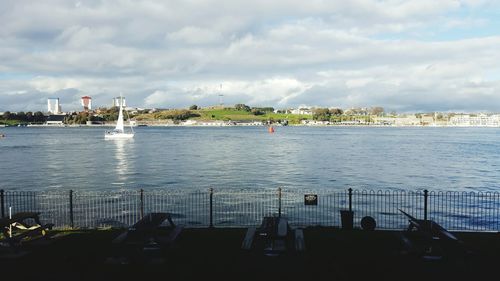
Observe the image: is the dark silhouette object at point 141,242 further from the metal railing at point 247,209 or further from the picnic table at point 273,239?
the metal railing at point 247,209

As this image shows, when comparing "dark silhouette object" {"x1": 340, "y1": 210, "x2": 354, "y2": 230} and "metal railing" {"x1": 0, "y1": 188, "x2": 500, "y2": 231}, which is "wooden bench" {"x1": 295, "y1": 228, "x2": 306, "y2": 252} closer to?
"dark silhouette object" {"x1": 340, "y1": 210, "x2": 354, "y2": 230}

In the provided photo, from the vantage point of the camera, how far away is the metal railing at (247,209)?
28031 mm

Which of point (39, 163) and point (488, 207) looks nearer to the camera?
point (488, 207)

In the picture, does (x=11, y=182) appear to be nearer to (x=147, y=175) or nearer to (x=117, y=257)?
(x=147, y=175)

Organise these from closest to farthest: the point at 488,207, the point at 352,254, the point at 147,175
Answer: the point at 352,254
the point at 488,207
the point at 147,175

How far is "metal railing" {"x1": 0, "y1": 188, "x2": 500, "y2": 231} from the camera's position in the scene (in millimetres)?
28031

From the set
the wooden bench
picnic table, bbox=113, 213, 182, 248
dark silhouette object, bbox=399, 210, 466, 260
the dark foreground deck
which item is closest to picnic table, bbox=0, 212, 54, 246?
the dark foreground deck

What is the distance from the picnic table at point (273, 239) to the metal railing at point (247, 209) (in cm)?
1119

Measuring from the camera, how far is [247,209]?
32.4 metres

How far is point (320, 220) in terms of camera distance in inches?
1144

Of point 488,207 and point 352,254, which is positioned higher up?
point 352,254

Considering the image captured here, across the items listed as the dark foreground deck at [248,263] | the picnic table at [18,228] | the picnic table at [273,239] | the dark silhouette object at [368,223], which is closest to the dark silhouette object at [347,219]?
the dark silhouette object at [368,223]

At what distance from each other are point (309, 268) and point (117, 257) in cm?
548

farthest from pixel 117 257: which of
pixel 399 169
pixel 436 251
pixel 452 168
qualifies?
pixel 452 168
